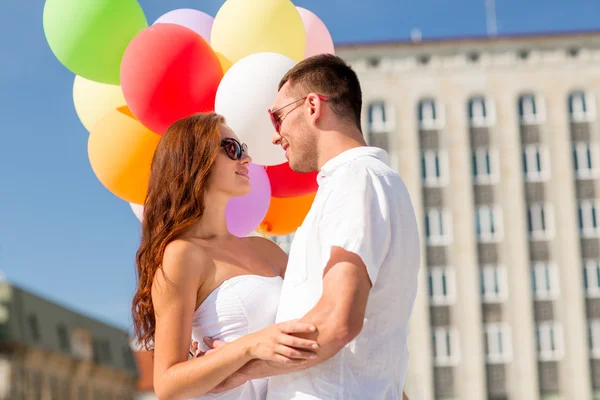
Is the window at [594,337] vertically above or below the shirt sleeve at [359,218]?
above

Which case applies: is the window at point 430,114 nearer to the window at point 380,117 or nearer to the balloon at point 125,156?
the window at point 380,117

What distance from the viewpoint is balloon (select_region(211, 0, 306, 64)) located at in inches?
217

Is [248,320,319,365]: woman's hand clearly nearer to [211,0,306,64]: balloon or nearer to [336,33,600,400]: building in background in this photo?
[211,0,306,64]: balloon

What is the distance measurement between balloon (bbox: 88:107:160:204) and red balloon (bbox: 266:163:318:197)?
29.9 inches

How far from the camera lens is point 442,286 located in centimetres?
4575

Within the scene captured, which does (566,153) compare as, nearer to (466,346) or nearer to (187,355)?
(466,346)

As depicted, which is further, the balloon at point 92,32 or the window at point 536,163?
the window at point 536,163

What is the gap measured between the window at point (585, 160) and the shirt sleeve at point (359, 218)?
4599 cm

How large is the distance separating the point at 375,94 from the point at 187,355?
44938 mm

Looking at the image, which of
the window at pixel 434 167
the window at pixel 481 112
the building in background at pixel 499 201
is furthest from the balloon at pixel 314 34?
the window at pixel 481 112

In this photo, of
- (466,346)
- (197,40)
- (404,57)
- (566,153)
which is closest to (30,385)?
(466,346)

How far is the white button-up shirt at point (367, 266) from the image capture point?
2.86 metres

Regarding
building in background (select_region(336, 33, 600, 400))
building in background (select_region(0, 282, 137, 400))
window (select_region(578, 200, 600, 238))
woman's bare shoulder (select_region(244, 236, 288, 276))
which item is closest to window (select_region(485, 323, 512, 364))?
building in background (select_region(336, 33, 600, 400))

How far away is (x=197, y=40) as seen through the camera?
523 cm
